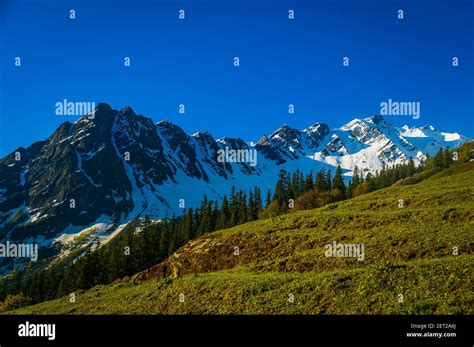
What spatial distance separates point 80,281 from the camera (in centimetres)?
8819

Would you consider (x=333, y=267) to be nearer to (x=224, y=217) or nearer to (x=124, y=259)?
(x=124, y=259)

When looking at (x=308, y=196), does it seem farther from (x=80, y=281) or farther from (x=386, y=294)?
(x=386, y=294)

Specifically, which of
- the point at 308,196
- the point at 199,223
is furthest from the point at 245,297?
the point at 199,223

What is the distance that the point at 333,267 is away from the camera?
30.5m

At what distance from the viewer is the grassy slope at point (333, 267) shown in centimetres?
2214

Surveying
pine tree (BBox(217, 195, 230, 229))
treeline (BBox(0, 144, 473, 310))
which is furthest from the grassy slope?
pine tree (BBox(217, 195, 230, 229))

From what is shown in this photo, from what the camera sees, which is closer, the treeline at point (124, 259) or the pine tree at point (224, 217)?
the treeline at point (124, 259)

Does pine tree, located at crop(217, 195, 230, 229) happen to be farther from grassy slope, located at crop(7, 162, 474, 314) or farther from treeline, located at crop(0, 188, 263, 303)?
grassy slope, located at crop(7, 162, 474, 314)

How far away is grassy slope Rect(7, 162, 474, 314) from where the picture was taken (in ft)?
72.6
